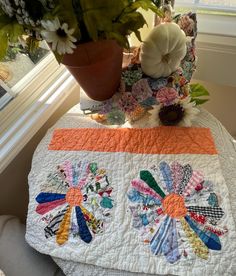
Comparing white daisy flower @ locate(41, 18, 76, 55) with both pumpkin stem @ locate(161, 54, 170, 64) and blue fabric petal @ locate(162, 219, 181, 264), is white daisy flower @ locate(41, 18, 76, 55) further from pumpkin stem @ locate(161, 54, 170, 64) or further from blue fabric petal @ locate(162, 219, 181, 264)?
blue fabric petal @ locate(162, 219, 181, 264)

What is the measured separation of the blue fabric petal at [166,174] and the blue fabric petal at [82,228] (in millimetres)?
240

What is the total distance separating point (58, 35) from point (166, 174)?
460mm

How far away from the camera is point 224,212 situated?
0.73 meters

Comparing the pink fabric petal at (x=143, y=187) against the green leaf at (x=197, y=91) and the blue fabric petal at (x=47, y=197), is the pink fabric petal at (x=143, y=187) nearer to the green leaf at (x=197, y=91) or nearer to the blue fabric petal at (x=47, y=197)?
the blue fabric petal at (x=47, y=197)

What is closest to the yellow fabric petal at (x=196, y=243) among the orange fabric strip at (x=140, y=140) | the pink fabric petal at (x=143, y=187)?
the pink fabric petal at (x=143, y=187)

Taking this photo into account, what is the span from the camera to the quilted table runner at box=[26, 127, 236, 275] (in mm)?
678

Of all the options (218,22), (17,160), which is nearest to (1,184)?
(17,160)

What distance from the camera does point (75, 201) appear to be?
79 cm

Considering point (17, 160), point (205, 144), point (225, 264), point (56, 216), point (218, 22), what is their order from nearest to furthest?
point (225, 264)
point (56, 216)
point (205, 144)
point (17, 160)
point (218, 22)

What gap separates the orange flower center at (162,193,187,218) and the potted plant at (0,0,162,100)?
0.41 meters

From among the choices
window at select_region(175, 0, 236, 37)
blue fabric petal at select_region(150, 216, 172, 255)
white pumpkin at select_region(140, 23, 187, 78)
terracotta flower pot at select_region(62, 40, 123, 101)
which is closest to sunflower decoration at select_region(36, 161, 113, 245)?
blue fabric petal at select_region(150, 216, 172, 255)

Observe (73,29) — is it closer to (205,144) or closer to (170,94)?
(170,94)

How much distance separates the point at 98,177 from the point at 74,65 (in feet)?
1.07

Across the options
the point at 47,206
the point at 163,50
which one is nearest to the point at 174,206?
the point at 47,206
